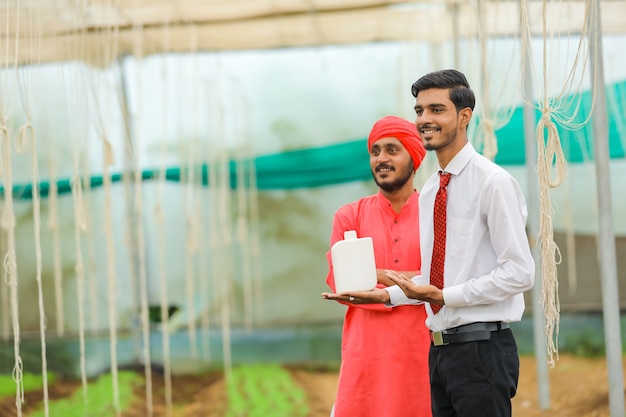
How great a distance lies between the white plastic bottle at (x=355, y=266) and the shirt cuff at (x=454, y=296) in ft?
1.10

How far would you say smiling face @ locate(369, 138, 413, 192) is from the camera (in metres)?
2.59

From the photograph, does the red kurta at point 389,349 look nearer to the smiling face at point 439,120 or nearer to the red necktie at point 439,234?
the red necktie at point 439,234

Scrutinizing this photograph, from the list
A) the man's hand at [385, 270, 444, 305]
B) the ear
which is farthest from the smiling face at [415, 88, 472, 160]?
the man's hand at [385, 270, 444, 305]

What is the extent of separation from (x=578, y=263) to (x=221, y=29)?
11.9ft

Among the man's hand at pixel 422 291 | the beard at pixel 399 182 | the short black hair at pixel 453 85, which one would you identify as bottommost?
the man's hand at pixel 422 291

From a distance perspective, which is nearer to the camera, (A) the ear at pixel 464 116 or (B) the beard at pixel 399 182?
(A) the ear at pixel 464 116

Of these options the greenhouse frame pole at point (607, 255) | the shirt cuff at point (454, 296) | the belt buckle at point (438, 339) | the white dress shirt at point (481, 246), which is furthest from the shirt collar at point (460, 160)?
the greenhouse frame pole at point (607, 255)

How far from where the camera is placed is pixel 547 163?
88.5 inches

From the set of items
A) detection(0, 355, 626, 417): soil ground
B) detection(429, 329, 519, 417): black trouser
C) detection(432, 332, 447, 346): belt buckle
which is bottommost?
detection(0, 355, 626, 417): soil ground

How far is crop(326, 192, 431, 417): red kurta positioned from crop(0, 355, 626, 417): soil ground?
260cm

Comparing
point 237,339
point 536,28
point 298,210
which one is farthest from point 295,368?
point 536,28

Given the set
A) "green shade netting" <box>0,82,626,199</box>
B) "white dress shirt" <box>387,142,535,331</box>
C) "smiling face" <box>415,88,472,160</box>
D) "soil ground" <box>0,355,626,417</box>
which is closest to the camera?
"white dress shirt" <box>387,142,535,331</box>

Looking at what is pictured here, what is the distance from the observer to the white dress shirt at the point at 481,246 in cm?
196

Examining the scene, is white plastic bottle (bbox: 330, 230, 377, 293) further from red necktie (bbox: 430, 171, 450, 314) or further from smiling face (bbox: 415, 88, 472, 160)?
smiling face (bbox: 415, 88, 472, 160)
